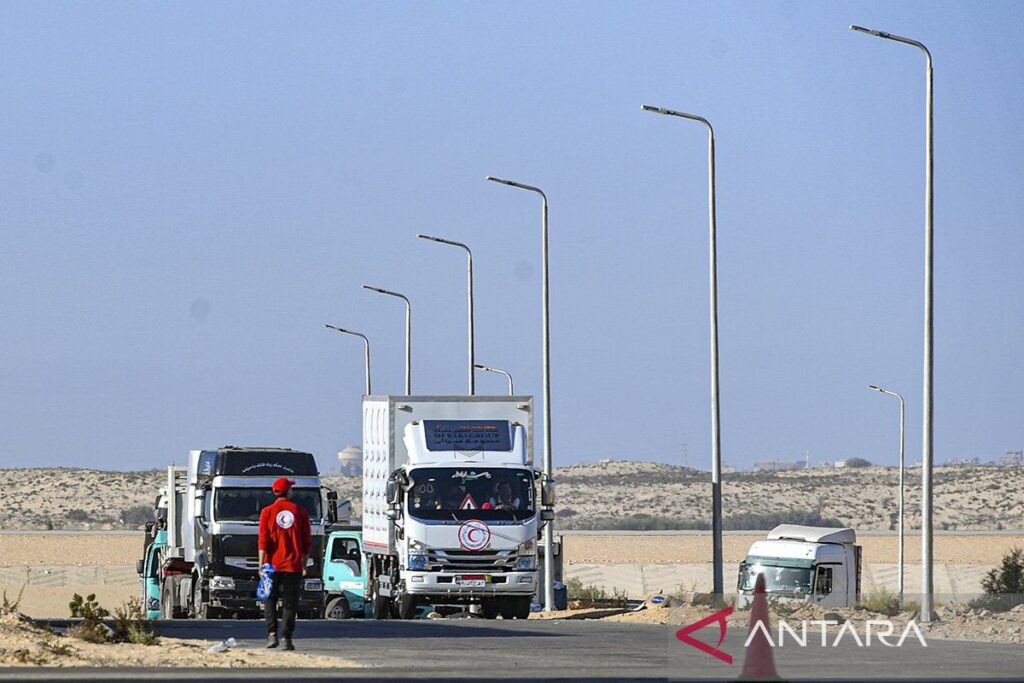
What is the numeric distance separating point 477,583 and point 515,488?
1806 millimetres

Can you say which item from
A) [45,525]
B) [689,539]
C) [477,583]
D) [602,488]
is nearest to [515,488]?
[477,583]

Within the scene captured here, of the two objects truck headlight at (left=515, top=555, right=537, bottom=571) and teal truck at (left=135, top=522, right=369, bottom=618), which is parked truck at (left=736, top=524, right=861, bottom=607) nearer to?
teal truck at (left=135, top=522, right=369, bottom=618)

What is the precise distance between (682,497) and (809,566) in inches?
4115

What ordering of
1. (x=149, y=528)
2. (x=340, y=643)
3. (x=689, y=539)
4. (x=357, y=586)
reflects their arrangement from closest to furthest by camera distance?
1. (x=340, y=643)
2. (x=357, y=586)
3. (x=149, y=528)
4. (x=689, y=539)

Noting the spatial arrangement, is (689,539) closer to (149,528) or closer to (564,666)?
(149,528)

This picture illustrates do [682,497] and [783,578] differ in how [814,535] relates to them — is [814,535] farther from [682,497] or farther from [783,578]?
[682,497]

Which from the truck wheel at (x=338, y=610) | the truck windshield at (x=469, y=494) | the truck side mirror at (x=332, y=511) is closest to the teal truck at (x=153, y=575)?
the truck wheel at (x=338, y=610)

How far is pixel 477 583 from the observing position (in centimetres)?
3741

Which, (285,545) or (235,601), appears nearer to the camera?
(285,545)

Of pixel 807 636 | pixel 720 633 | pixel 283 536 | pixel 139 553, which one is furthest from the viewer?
pixel 139 553

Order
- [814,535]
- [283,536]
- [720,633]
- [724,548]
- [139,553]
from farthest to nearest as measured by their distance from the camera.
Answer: [139,553], [724,548], [814,535], [283,536], [720,633]

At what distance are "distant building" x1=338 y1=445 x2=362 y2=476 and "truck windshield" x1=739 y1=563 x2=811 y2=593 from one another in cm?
12867

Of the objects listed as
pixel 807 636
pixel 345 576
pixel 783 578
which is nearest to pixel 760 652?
pixel 807 636

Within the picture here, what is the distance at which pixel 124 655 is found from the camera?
24297 millimetres
